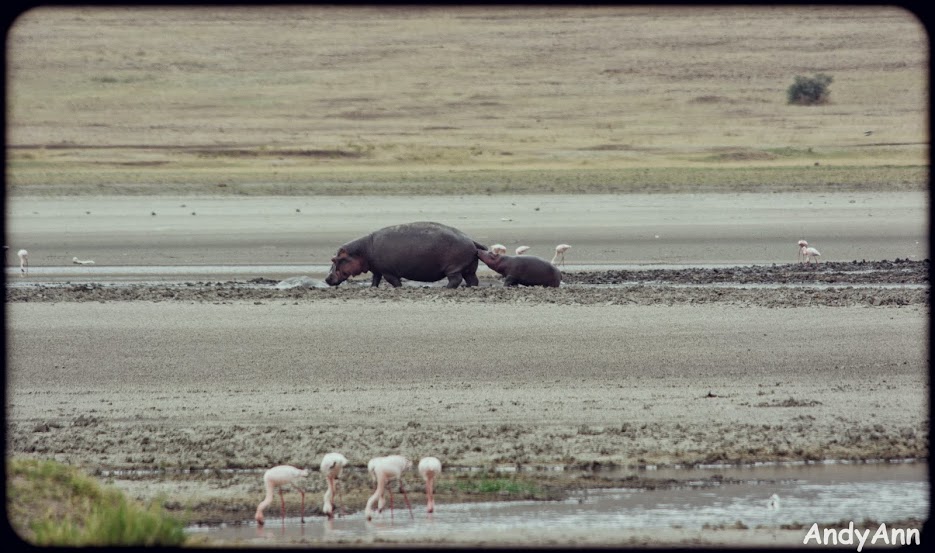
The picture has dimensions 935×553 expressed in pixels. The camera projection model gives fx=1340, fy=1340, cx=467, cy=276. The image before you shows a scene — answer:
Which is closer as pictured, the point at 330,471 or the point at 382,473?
the point at 382,473

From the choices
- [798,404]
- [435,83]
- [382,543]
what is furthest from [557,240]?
[435,83]

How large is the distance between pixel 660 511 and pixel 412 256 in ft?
35.8

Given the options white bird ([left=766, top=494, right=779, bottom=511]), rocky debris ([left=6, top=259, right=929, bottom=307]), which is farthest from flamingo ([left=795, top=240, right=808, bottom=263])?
white bird ([left=766, top=494, right=779, bottom=511])

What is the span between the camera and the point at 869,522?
8.56 meters

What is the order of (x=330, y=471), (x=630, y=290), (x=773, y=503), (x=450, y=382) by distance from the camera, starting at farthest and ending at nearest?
(x=630, y=290) < (x=450, y=382) < (x=773, y=503) < (x=330, y=471)

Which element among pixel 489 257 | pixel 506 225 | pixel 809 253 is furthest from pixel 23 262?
pixel 809 253

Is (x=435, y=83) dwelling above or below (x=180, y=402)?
above

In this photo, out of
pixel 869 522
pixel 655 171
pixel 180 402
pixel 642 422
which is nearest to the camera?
pixel 869 522

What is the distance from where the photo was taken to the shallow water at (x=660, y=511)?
848 cm

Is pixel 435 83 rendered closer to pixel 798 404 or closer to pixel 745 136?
pixel 745 136

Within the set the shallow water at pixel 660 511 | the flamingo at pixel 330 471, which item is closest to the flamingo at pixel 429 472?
the shallow water at pixel 660 511

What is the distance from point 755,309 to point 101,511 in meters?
9.55

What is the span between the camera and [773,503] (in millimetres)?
9016

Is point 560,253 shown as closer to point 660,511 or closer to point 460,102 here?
point 660,511
